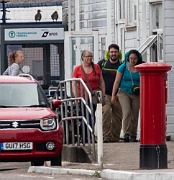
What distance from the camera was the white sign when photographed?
31812 mm

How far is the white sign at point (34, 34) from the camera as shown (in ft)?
104

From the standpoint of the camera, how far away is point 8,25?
32125 millimetres

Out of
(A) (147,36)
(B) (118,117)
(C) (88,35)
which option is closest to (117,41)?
(C) (88,35)

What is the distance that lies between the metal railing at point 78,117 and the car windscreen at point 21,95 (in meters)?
0.56

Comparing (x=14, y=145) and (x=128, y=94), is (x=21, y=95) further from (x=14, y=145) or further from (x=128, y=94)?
(x=128, y=94)

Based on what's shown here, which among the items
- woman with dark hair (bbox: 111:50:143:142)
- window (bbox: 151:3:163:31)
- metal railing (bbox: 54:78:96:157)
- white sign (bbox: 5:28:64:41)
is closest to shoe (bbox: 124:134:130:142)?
woman with dark hair (bbox: 111:50:143:142)

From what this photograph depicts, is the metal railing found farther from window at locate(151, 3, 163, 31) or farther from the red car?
window at locate(151, 3, 163, 31)

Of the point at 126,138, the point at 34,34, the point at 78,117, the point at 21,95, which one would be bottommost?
the point at 126,138

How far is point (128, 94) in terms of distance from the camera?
749 inches

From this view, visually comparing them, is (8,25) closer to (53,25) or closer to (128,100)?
(53,25)

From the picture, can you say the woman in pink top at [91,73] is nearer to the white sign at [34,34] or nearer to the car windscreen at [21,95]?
the car windscreen at [21,95]

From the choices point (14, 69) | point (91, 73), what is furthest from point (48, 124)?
point (14, 69)

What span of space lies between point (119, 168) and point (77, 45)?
1294cm

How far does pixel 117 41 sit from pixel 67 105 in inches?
326
